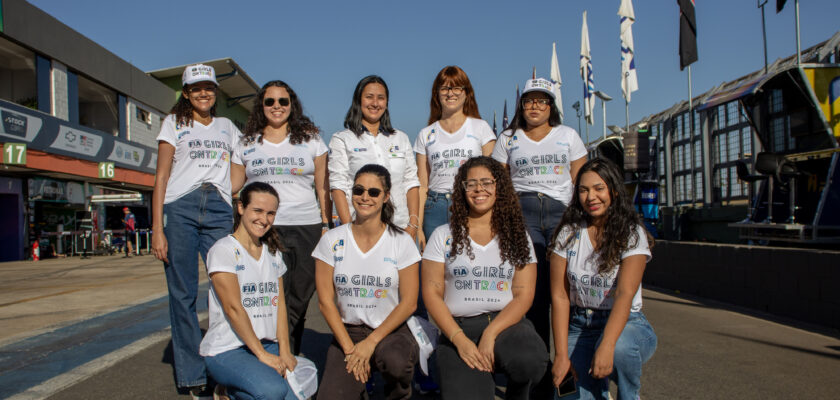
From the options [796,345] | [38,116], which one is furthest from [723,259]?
[38,116]

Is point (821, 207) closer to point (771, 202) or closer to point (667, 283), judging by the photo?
point (771, 202)

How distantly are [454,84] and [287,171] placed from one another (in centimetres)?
130

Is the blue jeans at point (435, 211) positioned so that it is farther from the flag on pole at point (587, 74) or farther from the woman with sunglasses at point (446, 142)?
the flag on pole at point (587, 74)

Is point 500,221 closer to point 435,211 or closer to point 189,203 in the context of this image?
point 435,211

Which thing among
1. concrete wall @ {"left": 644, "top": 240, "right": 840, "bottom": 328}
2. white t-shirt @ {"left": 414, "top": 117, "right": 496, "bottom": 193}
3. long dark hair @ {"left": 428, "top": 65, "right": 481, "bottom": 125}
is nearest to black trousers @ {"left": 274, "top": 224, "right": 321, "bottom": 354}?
white t-shirt @ {"left": 414, "top": 117, "right": 496, "bottom": 193}

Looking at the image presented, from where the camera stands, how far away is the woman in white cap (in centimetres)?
359

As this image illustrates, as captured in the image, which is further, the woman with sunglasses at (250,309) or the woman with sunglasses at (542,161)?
the woman with sunglasses at (542,161)

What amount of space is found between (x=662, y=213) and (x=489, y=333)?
1087 centimetres

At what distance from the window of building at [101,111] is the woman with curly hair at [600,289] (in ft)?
90.4

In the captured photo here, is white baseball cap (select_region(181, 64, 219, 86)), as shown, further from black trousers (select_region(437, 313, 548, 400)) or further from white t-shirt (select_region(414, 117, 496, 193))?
black trousers (select_region(437, 313, 548, 400))

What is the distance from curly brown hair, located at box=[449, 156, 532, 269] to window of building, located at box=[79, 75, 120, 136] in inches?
1064

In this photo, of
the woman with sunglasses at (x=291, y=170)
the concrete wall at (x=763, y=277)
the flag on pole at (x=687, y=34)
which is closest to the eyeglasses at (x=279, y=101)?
the woman with sunglasses at (x=291, y=170)

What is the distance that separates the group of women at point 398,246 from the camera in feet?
9.12

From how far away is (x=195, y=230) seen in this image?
371 cm
